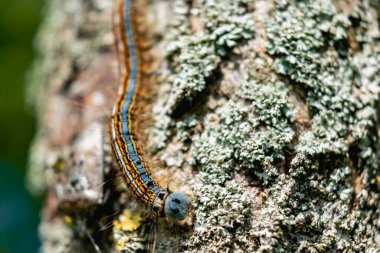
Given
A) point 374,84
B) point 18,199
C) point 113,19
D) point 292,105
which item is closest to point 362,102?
point 374,84

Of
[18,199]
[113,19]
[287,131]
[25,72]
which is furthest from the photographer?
[25,72]

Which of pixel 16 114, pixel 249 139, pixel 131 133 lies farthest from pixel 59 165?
pixel 16 114

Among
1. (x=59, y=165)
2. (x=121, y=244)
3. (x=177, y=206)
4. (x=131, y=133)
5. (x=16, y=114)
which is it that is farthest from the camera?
(x=16, y=114)

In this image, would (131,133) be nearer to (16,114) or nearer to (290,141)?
(290,141)

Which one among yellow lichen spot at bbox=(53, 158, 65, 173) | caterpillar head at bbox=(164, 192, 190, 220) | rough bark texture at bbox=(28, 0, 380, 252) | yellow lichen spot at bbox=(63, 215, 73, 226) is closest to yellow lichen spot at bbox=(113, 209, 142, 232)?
rough bark texture at bbox=(28, 0, 380, 252)

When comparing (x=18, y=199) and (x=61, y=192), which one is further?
(x=18, y=199)

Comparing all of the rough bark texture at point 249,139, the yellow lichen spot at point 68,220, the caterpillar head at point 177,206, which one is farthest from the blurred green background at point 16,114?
the caterpillar head at point 177,206

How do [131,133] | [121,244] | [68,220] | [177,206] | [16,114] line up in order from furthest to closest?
[16,114]
[68,220]
[131,133]
[121,244]
[177,206]

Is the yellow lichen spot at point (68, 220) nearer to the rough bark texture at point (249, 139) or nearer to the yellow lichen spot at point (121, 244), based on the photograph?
the rough bark texture at point (249, 139)

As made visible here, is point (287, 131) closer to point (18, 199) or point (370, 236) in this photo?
point (370, 236)
